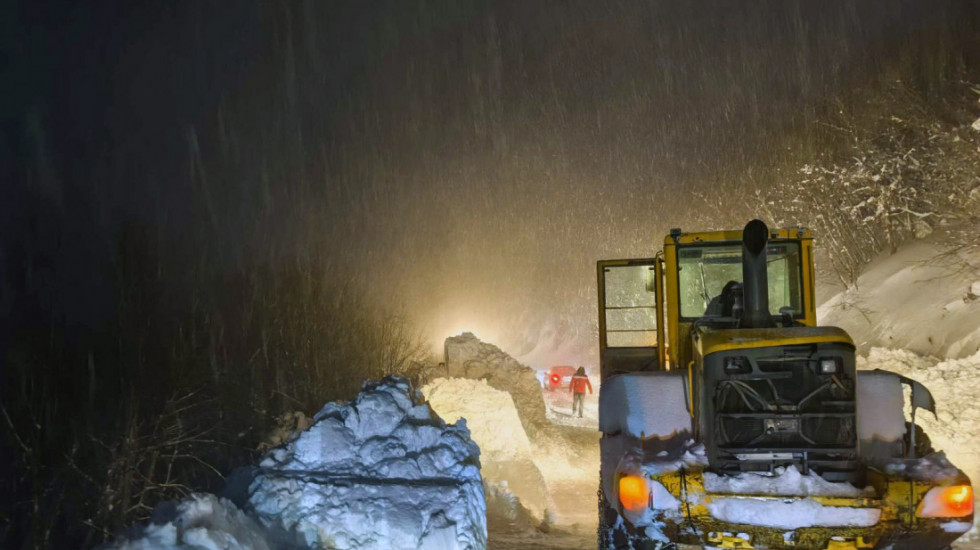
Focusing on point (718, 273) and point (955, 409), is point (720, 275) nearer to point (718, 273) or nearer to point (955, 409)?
point (718, 273)

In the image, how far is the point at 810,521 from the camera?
5074 mm

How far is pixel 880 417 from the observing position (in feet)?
20.0

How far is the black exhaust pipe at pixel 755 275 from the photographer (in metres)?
5.89

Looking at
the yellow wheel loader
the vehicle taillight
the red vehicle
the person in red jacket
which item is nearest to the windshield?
the yellow wheel loader

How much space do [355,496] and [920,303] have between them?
17748 mm

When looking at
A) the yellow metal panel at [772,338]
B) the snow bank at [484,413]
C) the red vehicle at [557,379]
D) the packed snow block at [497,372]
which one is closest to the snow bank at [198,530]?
the yellow metal panel at [772,338]

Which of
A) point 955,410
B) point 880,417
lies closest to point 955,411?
point 955,410

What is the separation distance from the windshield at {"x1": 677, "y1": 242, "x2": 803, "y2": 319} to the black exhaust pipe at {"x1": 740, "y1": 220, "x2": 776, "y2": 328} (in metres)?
1.77

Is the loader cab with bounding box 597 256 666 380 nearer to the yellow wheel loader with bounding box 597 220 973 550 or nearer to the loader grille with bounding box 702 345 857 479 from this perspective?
the yellow wheel loader with bounding box 597 220 973 550

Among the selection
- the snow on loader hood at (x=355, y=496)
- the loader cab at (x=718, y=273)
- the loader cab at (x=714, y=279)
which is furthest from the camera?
the loader cab at (x=718, y=273)

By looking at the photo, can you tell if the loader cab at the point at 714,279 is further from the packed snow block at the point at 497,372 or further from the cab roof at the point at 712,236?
the packed snow block at the point at 497,372

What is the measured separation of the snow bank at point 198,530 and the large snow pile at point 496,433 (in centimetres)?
707

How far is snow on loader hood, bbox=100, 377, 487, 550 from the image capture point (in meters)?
4.89

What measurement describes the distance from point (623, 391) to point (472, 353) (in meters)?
13.4
